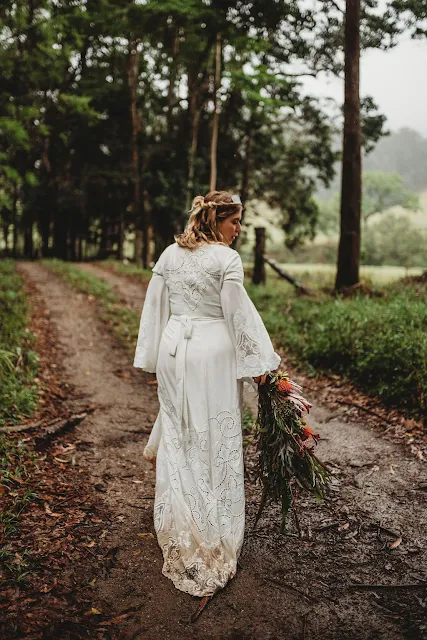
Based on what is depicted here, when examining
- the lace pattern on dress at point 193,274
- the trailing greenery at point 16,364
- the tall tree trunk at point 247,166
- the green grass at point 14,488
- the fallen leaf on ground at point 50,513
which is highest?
the tall tree trunk at point 247,166

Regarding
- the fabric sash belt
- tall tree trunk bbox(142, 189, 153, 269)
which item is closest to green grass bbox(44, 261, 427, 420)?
the fabric sash belt

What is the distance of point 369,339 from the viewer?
7145 mm

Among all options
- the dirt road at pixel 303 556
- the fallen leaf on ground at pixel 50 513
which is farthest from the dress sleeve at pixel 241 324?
the fallen leaf on ground at pixel 50 513

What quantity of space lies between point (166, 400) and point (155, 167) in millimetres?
18143

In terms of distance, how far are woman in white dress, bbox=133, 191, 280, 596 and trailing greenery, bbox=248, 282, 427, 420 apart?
3.33 m

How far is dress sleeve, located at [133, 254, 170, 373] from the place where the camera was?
11.6ft

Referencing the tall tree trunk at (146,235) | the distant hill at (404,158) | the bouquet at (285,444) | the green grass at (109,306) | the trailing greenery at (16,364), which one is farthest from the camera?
the distant hill at (404,158)

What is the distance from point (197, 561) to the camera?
10.3ft

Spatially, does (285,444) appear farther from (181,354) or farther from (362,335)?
(362,335)

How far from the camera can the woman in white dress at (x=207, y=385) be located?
3168mm

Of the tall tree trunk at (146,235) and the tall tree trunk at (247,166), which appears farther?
the tall tree trunk at (247,166)

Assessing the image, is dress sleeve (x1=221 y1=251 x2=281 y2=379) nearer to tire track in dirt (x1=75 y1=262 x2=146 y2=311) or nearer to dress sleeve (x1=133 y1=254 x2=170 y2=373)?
dress sleeve (x1=133 y1=254 x2=170 y2=373)

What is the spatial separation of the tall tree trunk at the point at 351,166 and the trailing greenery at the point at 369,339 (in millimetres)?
1008

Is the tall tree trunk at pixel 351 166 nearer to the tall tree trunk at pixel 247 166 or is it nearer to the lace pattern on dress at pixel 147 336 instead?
the lace pattern on dress at pixel 147 336
